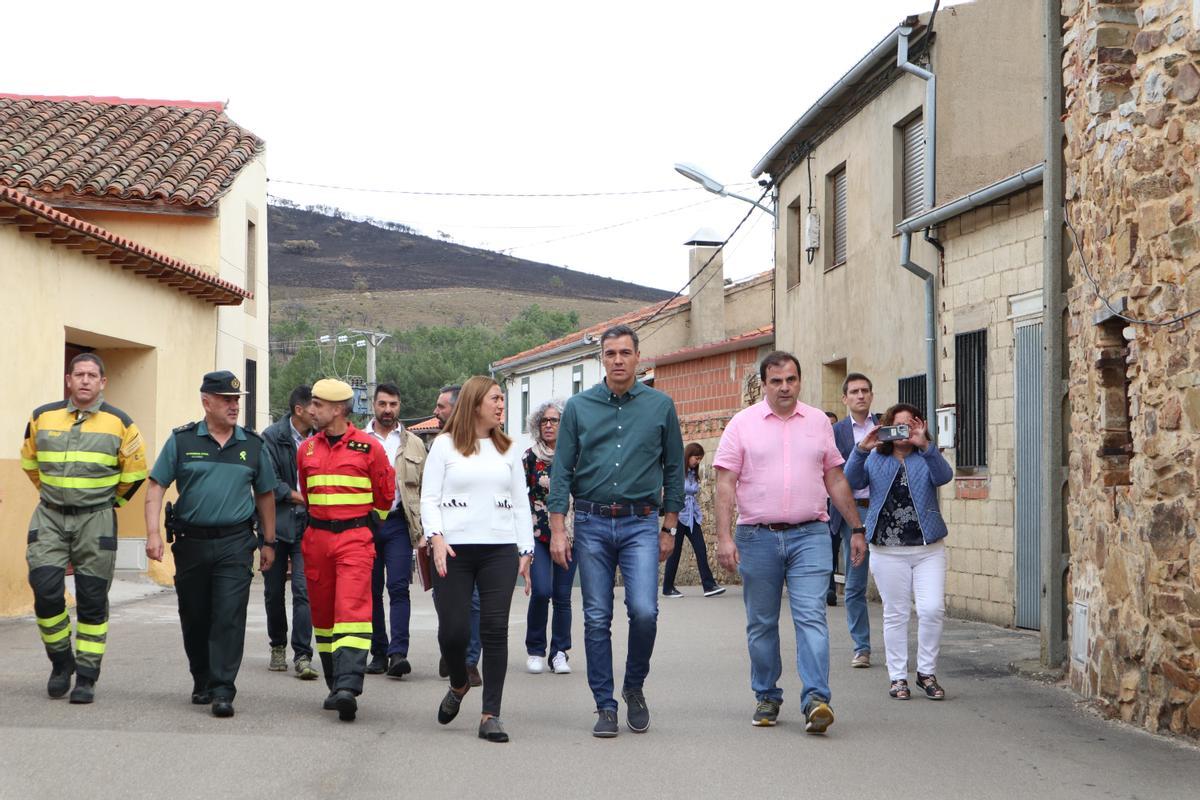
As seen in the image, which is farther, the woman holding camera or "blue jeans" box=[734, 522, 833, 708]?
the woman holding camera

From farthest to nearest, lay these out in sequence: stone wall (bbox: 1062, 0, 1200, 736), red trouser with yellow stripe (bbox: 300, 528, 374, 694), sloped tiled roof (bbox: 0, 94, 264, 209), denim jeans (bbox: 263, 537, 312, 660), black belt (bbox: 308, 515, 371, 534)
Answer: sloped tiled roof (bbox: 0, 94, 264, 209)
denim jeans (bbox: 263, 537, 312, 660)
black belt (bbox: 308, 515, 371, 534)
red trouser with yellow stripe (bbox: 300, 528, 374, 694)
stone wall (bbox: 1062, 0, 1200, 736)

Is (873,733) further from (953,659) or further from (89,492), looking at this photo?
→ (89,492)

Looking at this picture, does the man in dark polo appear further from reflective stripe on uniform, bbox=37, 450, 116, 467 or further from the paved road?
reflective stripe on uniform, bbox=37, 450, 116, 467

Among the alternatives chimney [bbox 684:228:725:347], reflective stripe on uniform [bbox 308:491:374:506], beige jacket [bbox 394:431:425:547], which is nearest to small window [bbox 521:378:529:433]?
chimney [bbox 684:228:725:347]

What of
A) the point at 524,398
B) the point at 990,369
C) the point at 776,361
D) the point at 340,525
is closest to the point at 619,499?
the point at 776,361

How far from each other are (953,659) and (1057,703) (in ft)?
7.30

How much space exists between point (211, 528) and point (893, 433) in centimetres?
400

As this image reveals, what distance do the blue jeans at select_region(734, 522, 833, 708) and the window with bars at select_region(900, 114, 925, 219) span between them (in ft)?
32.4

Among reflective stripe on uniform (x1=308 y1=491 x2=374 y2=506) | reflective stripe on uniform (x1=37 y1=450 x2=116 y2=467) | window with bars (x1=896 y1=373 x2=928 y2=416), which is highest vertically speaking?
window with bars (x1=896 y1=373 x2=928 y2=416)

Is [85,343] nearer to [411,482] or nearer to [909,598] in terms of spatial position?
[411,482]

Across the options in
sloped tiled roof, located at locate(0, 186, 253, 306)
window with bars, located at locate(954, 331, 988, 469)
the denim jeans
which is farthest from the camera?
window with bars, located at locate(954, 331, 988, 469)

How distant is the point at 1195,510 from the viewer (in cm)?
774

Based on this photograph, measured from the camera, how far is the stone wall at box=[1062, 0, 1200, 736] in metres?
7.85

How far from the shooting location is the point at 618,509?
8023mm
